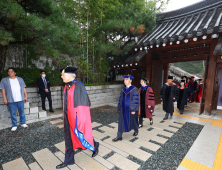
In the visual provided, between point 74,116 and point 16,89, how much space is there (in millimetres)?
2701

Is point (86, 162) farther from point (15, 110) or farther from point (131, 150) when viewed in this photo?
point (15, 110)

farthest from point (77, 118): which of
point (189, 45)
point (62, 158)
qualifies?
point (189, 45)

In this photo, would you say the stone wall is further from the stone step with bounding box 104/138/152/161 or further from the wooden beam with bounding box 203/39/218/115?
the wooden beam with bounding box 203/39/218/115

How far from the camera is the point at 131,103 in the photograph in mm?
2818

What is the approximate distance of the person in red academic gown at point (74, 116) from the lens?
6.24 feet

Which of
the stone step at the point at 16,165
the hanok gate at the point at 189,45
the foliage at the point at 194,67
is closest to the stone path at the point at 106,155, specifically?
the stone step at the point at 16,165

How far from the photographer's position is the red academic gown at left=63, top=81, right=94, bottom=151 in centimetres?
190

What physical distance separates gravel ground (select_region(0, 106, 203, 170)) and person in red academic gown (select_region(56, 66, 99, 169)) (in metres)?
0.71

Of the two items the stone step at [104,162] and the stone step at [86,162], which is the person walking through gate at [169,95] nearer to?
the stone step at [104,162]

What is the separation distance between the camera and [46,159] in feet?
7.34

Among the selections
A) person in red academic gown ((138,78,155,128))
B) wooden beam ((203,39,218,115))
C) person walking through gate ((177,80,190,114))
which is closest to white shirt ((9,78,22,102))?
person in red academic gown ((138,78,155,128))

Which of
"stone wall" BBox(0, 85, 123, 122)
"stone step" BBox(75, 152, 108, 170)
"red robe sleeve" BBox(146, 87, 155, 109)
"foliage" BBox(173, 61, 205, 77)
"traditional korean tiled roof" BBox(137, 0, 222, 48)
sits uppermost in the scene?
"traditional korean tiled roof" BBox(137, 0, 222, 48)

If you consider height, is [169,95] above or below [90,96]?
above

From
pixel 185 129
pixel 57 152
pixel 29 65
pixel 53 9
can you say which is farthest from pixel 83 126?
pixel 29 65
